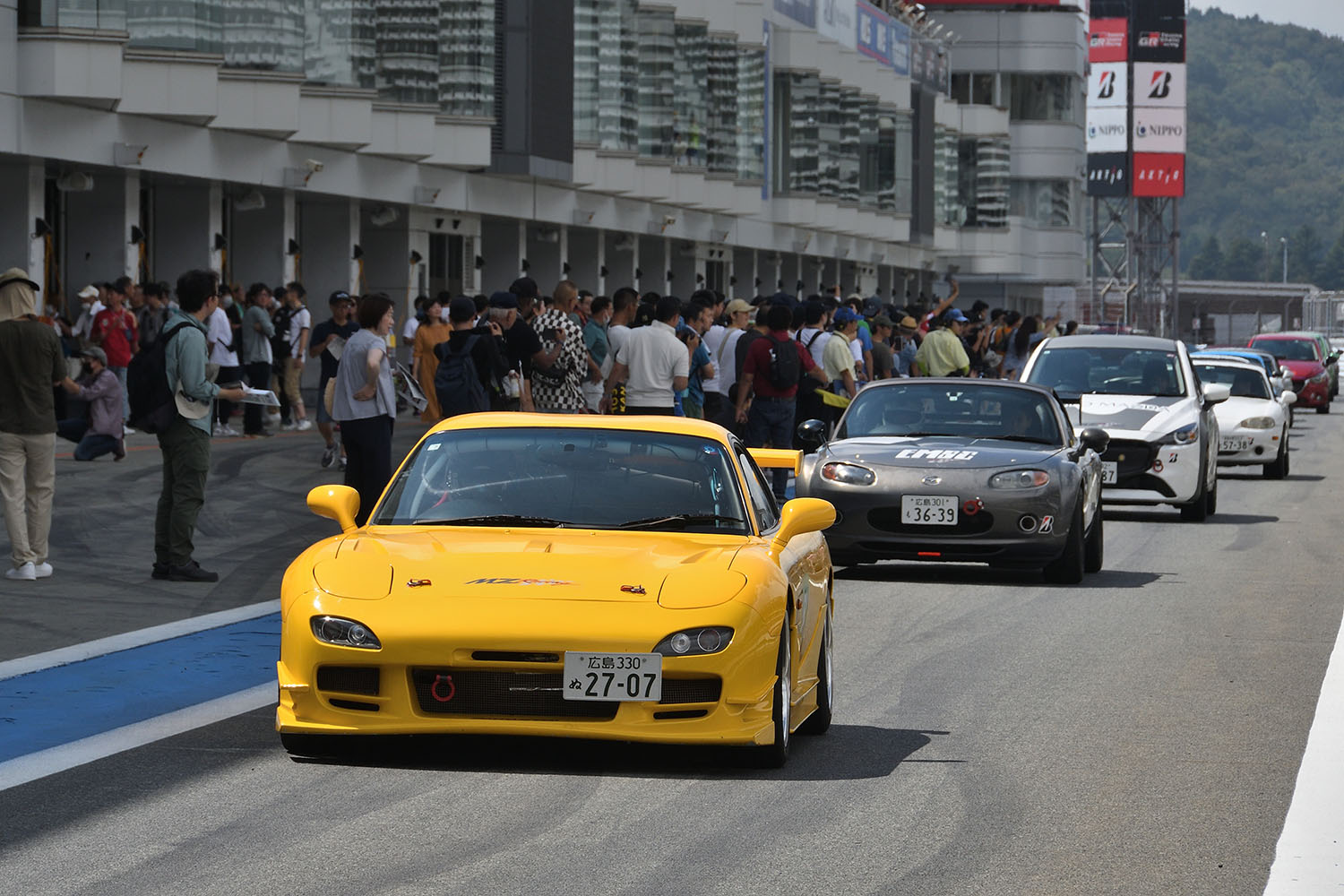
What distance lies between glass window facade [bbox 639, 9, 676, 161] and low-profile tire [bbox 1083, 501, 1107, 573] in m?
32.6

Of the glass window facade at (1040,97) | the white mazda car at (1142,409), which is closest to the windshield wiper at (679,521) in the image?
the white mazda car at (1142,409)

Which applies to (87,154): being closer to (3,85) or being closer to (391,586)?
(3,85)

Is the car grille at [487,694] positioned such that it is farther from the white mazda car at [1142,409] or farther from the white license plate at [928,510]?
the white mazda car at [1142,409]

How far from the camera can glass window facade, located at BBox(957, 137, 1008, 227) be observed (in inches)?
3516

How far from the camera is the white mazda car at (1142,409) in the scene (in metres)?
19.7

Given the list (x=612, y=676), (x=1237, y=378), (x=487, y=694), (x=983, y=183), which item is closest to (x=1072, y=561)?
(x=612, y=676)

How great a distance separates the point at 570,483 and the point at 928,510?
6.11 meters

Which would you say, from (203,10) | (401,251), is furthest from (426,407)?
(401,251)

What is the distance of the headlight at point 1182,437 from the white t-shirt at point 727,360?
3689 mm

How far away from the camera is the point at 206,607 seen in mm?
12336

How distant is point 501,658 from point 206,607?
548cm

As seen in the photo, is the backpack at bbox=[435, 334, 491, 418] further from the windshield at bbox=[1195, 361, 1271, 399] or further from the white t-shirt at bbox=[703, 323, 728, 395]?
the windshield at bbox=[1195, 361, 1271, 399]

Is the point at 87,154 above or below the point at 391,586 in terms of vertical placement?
above

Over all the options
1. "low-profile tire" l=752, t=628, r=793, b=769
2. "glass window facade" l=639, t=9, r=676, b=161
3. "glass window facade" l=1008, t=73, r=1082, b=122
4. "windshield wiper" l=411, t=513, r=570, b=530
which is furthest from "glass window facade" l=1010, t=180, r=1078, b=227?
"low-profile tire" l=752, t=628, r=793, b=769
